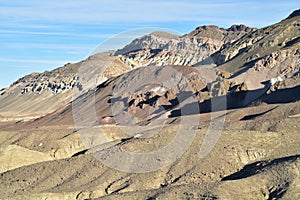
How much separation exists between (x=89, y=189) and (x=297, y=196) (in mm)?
18739

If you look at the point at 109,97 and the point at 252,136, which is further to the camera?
the point at 109,97

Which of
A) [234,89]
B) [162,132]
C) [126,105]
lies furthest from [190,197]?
[126,105]

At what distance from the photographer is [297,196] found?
3650cm

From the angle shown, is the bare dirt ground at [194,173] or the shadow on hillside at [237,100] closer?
the bare dirt ground at [194,173]

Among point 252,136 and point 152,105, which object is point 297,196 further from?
point 152,105

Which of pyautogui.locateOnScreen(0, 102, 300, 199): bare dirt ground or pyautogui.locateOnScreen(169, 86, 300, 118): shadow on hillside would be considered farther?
pyautogui.locateOnScreen(169, 86, 300, 118): shadow on hillside

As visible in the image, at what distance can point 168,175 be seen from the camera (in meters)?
47.8

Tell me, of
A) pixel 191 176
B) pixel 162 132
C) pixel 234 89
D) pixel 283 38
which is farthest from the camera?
pixel 283 38

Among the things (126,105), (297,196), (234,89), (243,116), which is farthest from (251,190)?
(126,105)

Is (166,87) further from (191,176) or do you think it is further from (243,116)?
(191,176)

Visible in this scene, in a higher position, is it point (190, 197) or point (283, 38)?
point (283, 38)

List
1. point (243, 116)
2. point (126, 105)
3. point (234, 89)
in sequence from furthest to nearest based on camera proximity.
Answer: point (126, 105)
point (234, 89)
point (243, 116)

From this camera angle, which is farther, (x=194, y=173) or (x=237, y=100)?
(x=237, y=100)

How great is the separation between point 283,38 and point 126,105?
76.3m
